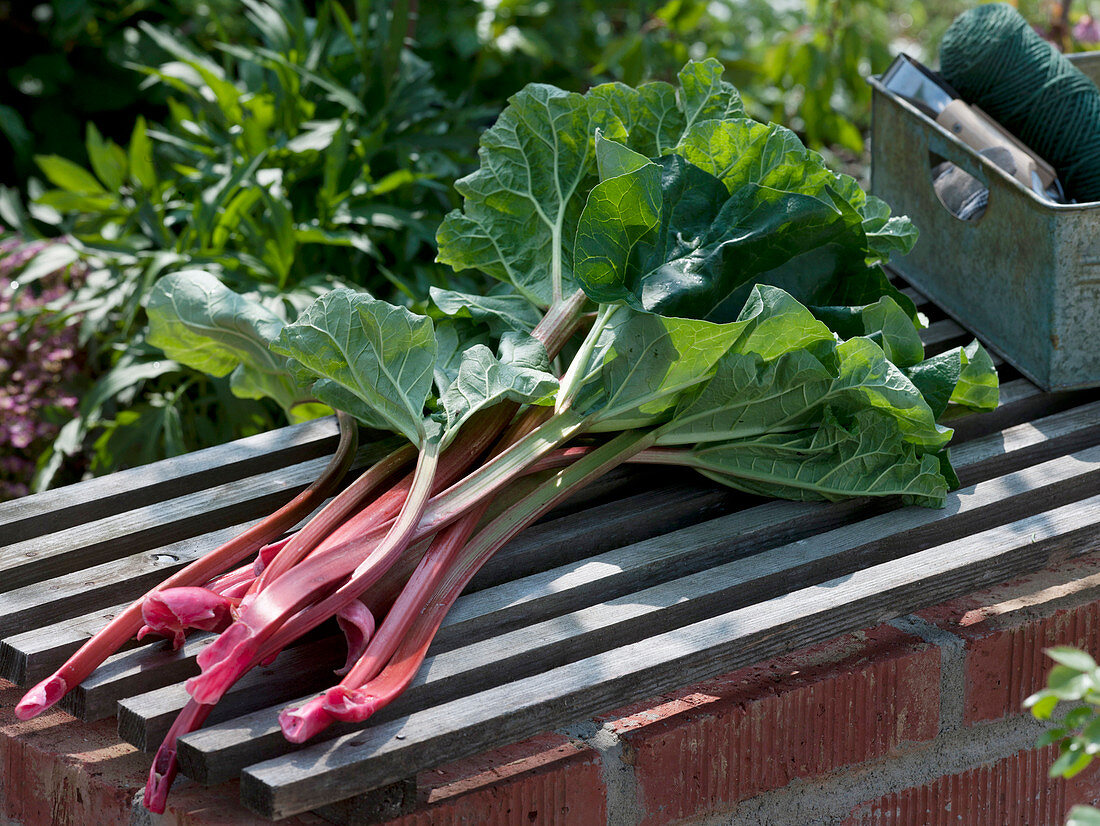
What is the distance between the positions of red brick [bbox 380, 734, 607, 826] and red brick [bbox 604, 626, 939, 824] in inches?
2.1

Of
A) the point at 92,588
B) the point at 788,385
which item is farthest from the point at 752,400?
the point at 92,588

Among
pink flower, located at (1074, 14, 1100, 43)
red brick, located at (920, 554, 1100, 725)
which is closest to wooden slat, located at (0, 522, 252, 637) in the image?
red brick, located at (920, 554, 1100, 725)

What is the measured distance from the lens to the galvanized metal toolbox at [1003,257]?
1.63 m

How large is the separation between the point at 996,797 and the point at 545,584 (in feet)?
1.91

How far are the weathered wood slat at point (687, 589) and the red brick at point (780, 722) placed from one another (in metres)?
0.08

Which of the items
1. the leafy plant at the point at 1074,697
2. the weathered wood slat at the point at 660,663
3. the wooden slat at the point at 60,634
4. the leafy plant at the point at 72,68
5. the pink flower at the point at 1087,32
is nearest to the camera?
the leafy plant at the point at 1074,697

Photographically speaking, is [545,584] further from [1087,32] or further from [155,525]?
[1087,32]

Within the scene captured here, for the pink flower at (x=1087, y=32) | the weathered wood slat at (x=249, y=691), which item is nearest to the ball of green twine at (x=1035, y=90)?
the weathered wood slat at (x=249, y=691)

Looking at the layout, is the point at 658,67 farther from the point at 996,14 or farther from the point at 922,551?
the point at 922,551

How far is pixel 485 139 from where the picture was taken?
5.07 ft

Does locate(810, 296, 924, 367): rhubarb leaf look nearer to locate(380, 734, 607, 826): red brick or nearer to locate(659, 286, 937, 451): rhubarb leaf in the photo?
locate(659, 286, 937, 451): rhubarb leaf

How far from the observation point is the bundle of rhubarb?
1155mm

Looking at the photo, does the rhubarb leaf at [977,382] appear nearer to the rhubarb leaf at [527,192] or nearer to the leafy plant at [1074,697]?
the rhubarb leaf at [527,192]

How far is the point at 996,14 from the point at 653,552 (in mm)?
1184
